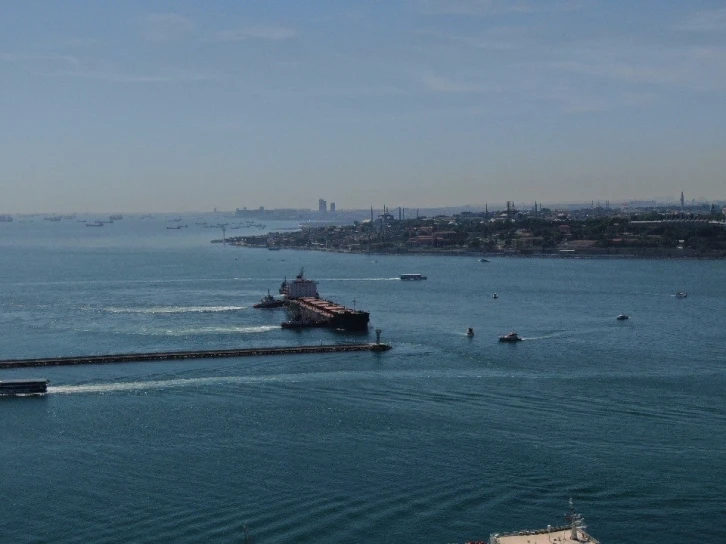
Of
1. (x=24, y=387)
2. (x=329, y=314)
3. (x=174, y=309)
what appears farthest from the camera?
(x=174, y=309)

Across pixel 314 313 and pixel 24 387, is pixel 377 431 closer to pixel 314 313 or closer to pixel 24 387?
pixel 24 387

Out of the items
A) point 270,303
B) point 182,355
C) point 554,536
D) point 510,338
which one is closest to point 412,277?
point 270,303

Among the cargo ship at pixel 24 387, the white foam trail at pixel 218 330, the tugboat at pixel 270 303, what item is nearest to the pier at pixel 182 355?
the cargo ship at pixel 24 387

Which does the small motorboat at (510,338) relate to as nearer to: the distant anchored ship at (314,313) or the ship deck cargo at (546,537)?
the distant anchored ship at (314,313)

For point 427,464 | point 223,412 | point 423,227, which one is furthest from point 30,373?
point 423,227

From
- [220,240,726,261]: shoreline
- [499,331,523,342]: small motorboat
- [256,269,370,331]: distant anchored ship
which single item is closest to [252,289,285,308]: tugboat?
[256,269,370,331]: distant anchored ship

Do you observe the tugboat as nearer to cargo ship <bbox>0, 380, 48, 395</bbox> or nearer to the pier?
the pier
